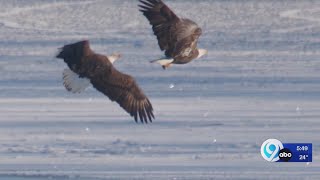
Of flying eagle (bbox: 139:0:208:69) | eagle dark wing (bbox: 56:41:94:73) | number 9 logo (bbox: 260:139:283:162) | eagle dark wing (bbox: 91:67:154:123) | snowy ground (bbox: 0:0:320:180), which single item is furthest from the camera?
number 9 logo (bbox: 260:139:283:162)

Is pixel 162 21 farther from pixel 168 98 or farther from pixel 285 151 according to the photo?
pixel 168 98

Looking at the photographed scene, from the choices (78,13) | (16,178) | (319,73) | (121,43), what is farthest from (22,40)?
(16,178)

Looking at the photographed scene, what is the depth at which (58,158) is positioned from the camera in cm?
1069

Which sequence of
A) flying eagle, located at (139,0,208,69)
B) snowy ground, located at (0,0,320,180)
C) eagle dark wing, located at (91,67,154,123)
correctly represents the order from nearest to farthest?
1. eagle dark wing, located at (91,67,154,123)
2. flying eagle, located at (139,0,208,69)
3. snowy ground, located at (0,0,320,180)

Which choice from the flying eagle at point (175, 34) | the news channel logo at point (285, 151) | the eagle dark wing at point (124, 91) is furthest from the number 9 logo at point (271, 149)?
the eagle dark wing at point (124, 91)

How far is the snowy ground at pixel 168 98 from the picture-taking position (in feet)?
34.3

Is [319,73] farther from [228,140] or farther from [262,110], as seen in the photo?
Answer: [228,140]

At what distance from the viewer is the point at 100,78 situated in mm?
8930

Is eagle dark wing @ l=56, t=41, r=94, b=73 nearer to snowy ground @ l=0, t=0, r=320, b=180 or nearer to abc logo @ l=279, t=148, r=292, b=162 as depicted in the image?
snowy ground @ l=0, t=0, r=320, b=180

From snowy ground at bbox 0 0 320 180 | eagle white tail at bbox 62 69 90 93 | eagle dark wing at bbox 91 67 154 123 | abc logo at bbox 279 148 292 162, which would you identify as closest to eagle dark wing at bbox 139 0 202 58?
eagle dark wing at bbox 91 67 154 123

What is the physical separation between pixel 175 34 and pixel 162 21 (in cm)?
13

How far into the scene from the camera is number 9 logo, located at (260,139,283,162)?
10.6m

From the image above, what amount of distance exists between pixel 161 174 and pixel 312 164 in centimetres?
117

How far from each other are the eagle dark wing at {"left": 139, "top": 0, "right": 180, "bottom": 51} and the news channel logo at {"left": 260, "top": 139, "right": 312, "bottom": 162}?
1594 mm
